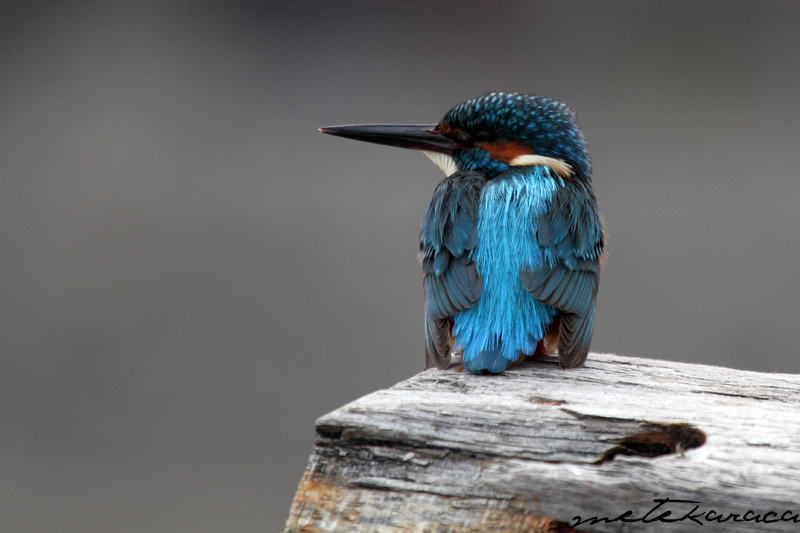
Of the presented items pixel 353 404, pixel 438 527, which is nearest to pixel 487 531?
pixel 438 527

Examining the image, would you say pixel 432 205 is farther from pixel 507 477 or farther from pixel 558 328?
pixel 507 477

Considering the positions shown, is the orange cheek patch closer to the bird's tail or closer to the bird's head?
the bird's head

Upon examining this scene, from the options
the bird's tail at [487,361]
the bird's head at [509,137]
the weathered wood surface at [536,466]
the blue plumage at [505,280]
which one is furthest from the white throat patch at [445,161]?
the weathered wood surface at [536,466]

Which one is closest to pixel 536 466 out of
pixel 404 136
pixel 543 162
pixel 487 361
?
pixel 487 361

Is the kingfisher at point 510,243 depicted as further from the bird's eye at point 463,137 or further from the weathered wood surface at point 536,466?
the weathered wood surface at point 536,466

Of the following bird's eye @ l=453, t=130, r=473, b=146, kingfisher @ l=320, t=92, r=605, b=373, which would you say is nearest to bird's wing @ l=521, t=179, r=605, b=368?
kingfisher @ l=320, t=92, r=605, b=373

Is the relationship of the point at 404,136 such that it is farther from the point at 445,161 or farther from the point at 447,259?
the point at 447,259
